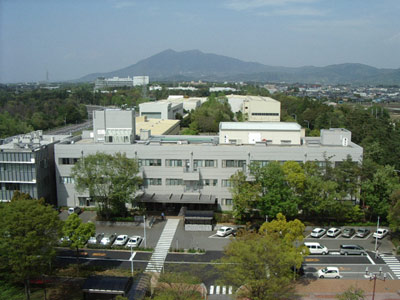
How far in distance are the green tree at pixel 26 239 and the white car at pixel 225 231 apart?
13089 mm

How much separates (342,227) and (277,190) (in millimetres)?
6865

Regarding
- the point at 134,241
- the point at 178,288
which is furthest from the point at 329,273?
the point at 134,241

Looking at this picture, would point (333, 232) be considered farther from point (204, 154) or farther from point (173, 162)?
point (173, 162)

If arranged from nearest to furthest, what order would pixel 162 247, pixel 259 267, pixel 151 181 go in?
pixel 259 267, pixel 162 247, pixel 151 181

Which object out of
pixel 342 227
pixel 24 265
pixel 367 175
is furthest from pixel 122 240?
pixel 367 175

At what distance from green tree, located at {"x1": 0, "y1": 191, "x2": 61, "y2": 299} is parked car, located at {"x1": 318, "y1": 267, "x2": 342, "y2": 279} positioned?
1631 cm

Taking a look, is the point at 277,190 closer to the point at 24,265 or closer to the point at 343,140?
the point at 343,140

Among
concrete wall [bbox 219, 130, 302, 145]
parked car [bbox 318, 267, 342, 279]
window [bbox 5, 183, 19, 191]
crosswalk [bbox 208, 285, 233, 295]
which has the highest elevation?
concrete wall [bbox 219, 130, 302, 145]

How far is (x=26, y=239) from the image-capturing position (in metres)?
19.2

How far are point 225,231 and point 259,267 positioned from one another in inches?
468

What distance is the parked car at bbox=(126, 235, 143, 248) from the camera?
27745 mm

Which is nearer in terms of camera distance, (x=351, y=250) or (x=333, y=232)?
(x=351, y=250)

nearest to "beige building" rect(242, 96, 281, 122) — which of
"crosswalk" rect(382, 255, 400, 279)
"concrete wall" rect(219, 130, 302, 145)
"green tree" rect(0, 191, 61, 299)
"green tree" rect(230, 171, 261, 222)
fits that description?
"concrete wall" rect(219, 130, 302, 145)

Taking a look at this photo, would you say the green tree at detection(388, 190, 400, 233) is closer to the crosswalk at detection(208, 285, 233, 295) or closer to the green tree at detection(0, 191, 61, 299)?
the crosswalk at detection(208, 285, 233, 295)
